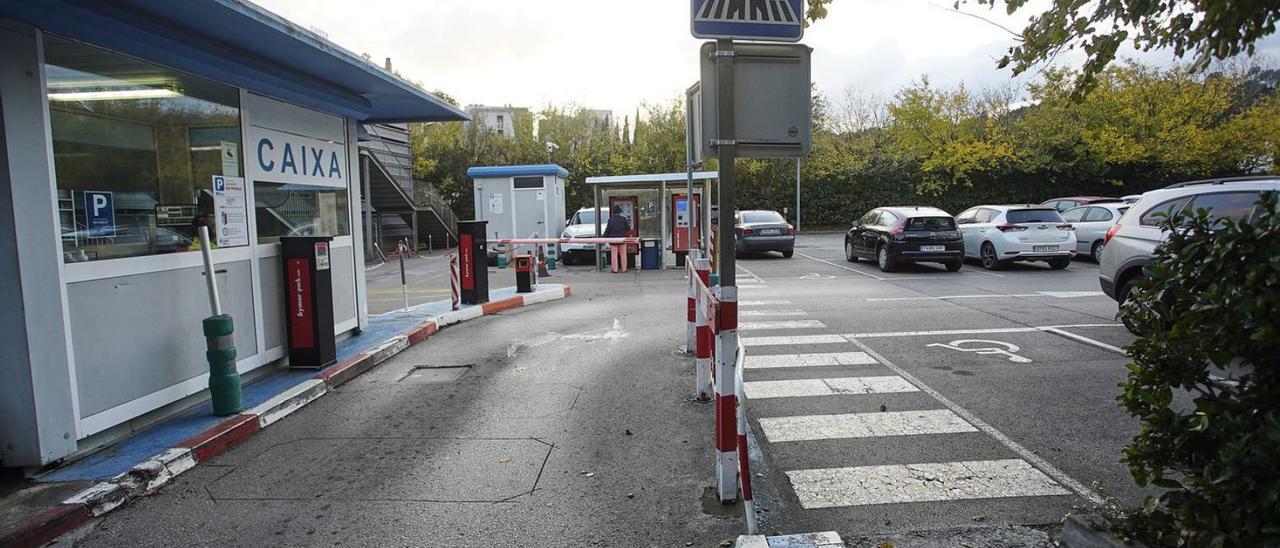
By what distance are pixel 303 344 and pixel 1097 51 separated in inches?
302

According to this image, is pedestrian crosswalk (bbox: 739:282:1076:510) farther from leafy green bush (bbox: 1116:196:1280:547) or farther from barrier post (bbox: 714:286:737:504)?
leafy green bush (bbox: 1116:196:1280:547)

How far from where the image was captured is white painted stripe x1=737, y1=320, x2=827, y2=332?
9977mm

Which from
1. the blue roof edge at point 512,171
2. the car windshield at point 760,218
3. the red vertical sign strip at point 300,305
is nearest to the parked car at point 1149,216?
the red vertical sign strip at point 300,305

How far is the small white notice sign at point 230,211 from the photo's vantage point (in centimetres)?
644

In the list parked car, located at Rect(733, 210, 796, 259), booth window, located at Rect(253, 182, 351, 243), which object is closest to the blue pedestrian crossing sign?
booth window, located at Rect(253, 182, 351, 243)

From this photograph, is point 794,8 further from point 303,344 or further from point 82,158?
point 303,344

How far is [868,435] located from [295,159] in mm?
6341

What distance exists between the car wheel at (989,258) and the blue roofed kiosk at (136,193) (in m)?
14.5

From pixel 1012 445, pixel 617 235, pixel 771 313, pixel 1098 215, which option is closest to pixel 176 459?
pixel 1012 445

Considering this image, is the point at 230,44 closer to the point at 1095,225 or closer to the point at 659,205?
the point at 659,205

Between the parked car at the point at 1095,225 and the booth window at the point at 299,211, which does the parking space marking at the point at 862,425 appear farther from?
the parked car at the point at 1095,225

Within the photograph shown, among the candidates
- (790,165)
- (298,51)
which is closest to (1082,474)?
(298,51)

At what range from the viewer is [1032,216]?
1716 cm

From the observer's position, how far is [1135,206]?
941cm
